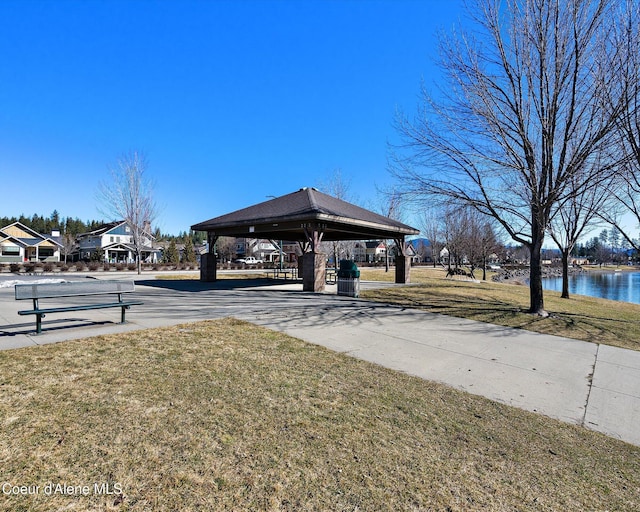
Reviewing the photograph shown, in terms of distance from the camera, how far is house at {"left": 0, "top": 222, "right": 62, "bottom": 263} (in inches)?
1725

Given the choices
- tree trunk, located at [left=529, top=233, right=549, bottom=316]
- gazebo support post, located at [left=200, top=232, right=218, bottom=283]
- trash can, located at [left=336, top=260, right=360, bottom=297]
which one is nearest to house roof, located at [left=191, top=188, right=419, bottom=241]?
gazebo support post, located at [left=200, top=232, right=218, bottom=283]

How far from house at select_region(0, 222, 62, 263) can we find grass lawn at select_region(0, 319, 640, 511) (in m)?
54.4

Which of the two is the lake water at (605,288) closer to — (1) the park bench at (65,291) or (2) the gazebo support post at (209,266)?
(2) the gazebo support post at (209,266)

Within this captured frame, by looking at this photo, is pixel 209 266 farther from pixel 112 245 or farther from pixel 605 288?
pixel 605 288

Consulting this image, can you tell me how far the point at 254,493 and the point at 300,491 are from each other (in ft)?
1.01

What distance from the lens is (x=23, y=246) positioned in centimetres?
4544

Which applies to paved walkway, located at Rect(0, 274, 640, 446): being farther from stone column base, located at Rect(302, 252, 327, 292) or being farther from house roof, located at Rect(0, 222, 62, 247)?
house roof, located at Rect(0, 222, 62, 247)

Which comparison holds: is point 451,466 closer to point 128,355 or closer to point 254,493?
point 254,493

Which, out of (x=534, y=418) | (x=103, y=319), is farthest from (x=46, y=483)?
(x=103, y=319)

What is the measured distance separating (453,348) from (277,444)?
4.24 metres

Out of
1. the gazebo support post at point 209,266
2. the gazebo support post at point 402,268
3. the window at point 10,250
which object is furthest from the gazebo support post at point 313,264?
the window at point 10,250

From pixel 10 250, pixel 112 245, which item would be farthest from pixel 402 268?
pixel 10 250

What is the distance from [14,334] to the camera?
18.2 ft

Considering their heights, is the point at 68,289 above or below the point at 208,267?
below
